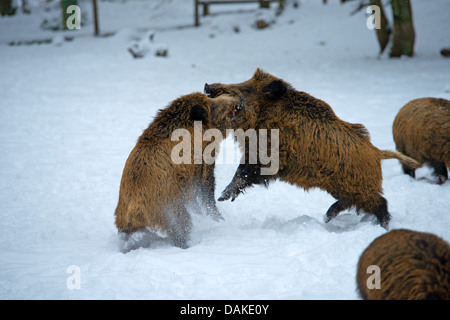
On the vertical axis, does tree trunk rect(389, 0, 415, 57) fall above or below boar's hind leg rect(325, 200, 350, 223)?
above

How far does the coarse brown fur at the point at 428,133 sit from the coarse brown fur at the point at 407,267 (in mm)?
3254

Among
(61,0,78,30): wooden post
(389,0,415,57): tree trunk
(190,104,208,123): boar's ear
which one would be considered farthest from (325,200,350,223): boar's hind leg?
(61,0,78,30): wooden post

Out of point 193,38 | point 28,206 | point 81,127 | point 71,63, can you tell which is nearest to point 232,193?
point 28,206

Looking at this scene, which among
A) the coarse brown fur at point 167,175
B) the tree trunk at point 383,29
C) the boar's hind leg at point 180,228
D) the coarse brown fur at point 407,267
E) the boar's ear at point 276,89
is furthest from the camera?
the tree trunk at point 383,29

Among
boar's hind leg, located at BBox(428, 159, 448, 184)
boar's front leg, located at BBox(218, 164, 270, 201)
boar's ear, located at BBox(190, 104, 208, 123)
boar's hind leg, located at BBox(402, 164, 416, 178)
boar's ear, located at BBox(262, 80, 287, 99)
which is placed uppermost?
Result: boar's ear, located at BBox(262, 80, 287, 99)

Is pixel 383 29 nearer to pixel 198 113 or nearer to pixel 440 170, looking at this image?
pixel 440 170

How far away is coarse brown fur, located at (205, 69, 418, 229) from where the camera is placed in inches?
182

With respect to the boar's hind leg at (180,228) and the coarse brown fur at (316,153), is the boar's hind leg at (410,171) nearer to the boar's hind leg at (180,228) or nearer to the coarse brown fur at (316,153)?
the coarse brown fur at (316,153)

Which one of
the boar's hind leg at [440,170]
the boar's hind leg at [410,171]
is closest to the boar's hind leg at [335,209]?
the boar's hind leg at [440,170]

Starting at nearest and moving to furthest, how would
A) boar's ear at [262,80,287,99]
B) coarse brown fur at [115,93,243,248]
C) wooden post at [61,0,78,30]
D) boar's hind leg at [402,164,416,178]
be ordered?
1. coarse brown fur at [115,93,243,248]
2. boar's ear at [262,80,287,99]
3. boar's hind leg at [402,164,416,178]
4. wooden post at [61,0,78,30]

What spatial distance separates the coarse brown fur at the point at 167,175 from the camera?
430 centimetres

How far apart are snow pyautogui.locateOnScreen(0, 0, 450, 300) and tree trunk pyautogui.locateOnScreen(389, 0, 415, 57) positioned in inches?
14.6

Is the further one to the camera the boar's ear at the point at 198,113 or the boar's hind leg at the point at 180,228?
the boar's ear at the point at 198,113

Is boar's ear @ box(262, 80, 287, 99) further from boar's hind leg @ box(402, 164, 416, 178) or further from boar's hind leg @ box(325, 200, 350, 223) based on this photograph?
boar's hind leg @ box(402, 164, 416, 178)
